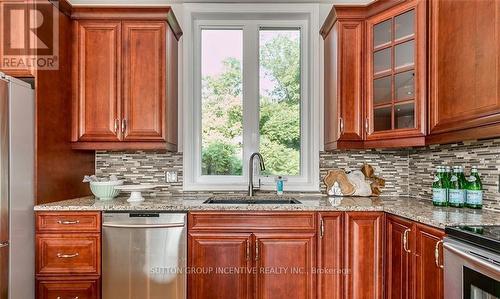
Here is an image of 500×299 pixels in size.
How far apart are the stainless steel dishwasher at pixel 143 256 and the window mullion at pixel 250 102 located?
0.97 meters

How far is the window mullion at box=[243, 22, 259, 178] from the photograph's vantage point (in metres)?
2.89

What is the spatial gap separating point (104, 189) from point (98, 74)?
0.87 metres

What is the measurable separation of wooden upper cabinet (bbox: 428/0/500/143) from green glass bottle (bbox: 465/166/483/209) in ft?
1.06

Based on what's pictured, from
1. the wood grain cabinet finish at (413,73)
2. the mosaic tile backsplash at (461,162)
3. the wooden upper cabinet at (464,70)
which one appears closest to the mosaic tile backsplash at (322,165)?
the mosaic tile backsplash at (461,162)

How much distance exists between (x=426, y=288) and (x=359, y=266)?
1.71 ft

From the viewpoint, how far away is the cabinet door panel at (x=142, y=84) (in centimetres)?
248

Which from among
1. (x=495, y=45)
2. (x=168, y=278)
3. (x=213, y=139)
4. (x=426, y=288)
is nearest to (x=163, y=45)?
(x=213, y=139)

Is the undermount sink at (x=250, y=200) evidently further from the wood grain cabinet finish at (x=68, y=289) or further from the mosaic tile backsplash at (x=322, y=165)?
the wood grain cabinet finish at (x=68, y=289)

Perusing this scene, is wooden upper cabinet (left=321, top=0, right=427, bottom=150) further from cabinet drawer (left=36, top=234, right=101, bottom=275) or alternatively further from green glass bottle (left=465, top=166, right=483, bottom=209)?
cabinet drawer (left=36, top=234, right=101, bottom=275)

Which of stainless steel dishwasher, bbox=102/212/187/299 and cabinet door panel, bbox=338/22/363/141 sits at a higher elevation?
cabinet door panel, bbox=338/22/363/141

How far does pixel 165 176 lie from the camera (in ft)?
9.26

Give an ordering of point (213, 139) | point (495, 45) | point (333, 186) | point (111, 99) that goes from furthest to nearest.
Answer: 1. point (213, 139)
2. point (333, 186)
3. point (111, 99)
4. point (495, 45)

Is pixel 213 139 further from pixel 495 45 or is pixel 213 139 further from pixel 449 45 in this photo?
pixel 495 45

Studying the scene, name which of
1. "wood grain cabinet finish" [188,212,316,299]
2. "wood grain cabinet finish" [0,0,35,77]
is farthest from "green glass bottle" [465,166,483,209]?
"wood grain cabinet finish" [0,0,35,77]
